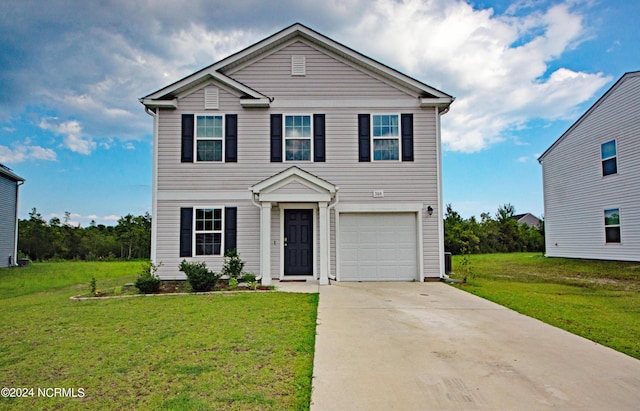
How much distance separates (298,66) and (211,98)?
2962 mm

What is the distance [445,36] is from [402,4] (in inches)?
84.9

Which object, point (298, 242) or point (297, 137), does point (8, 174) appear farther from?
point (298, 242)

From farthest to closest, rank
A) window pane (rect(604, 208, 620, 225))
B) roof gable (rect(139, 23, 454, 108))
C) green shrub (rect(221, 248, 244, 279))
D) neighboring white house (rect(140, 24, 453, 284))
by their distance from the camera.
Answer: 1. window pane (rect(604, 208, 620, 225))
2. roof gable (rect(139, 23, 454, 108))
3. neighboring white house (rect(140, 24, 453, 284))
4. green shrub (rect(221, 248, 244, 279))

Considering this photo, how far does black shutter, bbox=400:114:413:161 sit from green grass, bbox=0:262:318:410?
5.97 m

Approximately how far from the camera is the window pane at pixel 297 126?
39.4ft

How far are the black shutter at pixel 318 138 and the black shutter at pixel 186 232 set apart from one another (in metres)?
4.25

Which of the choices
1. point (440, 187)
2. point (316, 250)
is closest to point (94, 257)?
point (316, 250)

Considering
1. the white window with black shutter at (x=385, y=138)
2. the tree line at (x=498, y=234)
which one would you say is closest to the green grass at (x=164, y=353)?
the white window with black shutter at (x=385, y=138)

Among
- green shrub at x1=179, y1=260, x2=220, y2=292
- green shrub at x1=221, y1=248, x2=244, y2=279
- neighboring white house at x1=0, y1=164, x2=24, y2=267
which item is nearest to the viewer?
green shrub at x1=179, y1=260, x2=220, y2=292

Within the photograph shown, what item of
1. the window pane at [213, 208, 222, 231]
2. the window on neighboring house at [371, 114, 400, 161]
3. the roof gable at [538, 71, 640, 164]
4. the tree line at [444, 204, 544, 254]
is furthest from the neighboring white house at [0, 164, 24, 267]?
the roof gable at [538, 71, 640, 164]

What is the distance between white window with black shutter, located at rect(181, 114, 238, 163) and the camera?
38.7 feet

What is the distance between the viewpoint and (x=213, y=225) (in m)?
11.6

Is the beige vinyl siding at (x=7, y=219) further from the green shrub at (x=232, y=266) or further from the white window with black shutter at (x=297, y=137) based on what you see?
the white window with black shutter at (x=297, y=137)

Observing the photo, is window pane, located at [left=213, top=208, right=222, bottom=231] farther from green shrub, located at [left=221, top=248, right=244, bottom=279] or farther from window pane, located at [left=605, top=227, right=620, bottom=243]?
window pane, located at [left=605, top=227, right=620, bottom=243]
